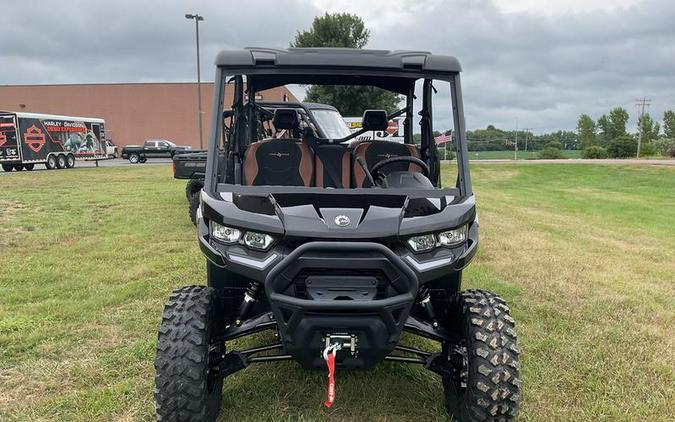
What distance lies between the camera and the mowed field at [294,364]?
10.3 ft

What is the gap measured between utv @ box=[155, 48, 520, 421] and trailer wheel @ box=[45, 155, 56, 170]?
26.3 meters

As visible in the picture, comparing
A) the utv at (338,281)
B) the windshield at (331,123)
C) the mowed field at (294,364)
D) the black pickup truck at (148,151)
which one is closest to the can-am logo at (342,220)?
the utv at (338,281)

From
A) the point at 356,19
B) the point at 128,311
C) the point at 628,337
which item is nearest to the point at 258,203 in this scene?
the point at 128,311

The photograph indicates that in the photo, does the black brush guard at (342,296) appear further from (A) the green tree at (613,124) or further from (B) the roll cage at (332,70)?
(A) the green tree at (613,124)

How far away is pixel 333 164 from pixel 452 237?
1700 millimetres

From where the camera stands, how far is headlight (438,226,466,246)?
2.60 m

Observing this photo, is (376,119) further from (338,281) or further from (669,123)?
(669,123)

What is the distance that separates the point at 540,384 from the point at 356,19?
34.3 metres

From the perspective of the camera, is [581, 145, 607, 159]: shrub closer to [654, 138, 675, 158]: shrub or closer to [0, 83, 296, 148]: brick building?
[654, 138, 675, 158]: shrub

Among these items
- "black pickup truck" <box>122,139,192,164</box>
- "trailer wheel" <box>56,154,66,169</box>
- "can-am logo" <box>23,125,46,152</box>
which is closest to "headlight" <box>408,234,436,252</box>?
"can-am logo" <box>23,125,46,152</box>

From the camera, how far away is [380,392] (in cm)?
331

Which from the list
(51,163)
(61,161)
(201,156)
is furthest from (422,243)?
(61,161)

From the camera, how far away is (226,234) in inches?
102

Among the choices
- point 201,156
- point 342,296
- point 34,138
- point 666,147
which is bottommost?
point 342,296
